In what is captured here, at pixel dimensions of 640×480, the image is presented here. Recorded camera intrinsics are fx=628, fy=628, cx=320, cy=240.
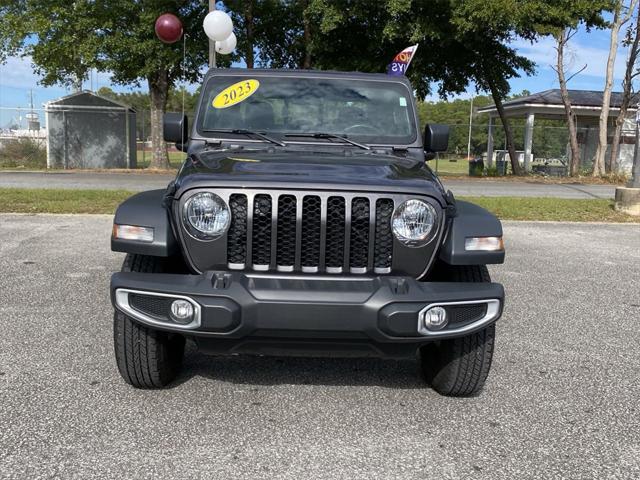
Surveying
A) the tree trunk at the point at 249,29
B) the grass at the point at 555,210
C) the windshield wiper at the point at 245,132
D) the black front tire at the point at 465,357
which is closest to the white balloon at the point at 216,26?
the grass at the point at 555,210

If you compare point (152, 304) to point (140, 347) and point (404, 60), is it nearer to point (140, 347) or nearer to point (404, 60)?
point (140, 347)

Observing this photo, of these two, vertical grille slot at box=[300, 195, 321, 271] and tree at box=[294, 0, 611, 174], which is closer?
vertical grille slot at box=[300, 195, 321, 271]

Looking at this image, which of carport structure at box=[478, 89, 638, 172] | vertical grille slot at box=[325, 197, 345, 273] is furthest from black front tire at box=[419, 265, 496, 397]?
carport structure at box=[478, 89, 638, 172]

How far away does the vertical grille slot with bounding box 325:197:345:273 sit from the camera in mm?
2953

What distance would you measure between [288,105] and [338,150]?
22.7 inches

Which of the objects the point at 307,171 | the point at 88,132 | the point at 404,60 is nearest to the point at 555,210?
the point at 404,60

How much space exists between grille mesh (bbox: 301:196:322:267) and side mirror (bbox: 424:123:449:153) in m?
1.53

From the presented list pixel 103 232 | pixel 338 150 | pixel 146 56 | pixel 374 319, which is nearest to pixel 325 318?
pixel 374 319

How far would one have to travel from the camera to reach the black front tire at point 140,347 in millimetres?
3156

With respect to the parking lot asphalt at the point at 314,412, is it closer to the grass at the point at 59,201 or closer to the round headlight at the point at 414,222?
the round headlight at the point at 414,222

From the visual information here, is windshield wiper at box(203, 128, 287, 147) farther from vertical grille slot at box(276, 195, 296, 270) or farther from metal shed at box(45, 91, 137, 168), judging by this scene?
metal shed at box(45, 91, 137, 168)

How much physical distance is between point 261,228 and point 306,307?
46 cm

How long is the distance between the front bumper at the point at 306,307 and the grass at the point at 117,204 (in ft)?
25.6

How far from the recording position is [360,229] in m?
2.97
